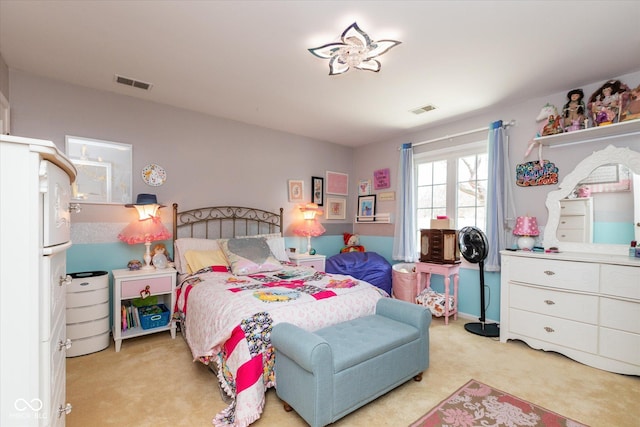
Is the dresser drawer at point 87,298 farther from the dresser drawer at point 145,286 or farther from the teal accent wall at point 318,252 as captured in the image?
the teal accent wall at point 318,252

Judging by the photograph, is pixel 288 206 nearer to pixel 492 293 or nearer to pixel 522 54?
pixel 492 293

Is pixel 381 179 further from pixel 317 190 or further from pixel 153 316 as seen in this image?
pixel 153 316

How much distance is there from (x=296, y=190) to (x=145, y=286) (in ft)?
8.12

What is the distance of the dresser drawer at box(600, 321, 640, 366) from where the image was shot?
2.36m

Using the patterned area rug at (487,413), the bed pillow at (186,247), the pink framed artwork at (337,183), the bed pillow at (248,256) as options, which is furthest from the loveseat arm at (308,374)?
the pink framed artwork at (337,183)

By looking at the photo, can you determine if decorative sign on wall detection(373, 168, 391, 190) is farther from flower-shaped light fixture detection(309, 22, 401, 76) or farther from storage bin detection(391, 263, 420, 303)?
flower-shaped light fixture detection(309, 22, 401, 76)

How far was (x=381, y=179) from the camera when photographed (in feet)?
16.4

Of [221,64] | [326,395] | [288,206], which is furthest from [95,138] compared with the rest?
[326,395]

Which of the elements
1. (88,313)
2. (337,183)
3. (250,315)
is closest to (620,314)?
(250,315)

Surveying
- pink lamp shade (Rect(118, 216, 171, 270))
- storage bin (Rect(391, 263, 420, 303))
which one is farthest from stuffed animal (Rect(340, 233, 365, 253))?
pink lamp shade (Rect(118, 216, 171, 270))

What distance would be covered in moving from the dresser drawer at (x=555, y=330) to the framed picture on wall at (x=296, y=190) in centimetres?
312

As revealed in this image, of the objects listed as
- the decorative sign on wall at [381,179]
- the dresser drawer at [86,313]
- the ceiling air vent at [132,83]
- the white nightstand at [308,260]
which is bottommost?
the dresser drawer at [86,313]

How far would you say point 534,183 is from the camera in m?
3.30

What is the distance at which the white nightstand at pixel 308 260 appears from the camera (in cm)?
425
